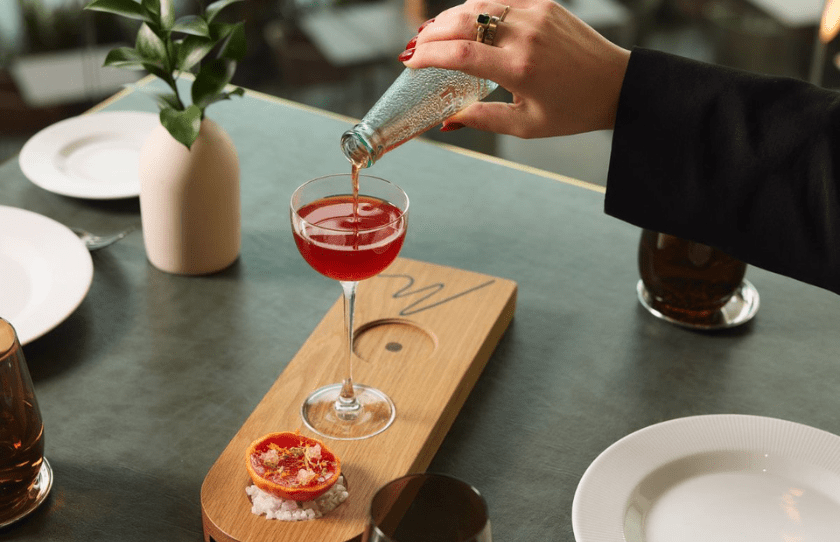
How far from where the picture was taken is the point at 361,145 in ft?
3.12

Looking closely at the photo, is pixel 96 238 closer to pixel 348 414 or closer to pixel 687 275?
pixel 348 414

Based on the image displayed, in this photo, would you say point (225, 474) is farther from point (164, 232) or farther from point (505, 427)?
point (164, 232)

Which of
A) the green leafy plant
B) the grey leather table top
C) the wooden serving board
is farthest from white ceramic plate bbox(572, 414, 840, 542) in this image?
the green leafy plant

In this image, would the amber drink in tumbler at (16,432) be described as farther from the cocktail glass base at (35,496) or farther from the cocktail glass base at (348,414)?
the cocktail glass base at (348,414)

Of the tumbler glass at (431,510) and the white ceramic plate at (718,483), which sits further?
the white ceramic plate at (718,483)

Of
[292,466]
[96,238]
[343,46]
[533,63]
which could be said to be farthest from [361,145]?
[343,46]

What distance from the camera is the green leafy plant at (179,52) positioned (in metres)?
1.14

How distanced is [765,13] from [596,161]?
111cm

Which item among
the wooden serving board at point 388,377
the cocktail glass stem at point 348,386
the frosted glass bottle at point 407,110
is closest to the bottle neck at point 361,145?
the frosted glass bottle at point 407,110

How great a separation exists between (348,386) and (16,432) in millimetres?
332

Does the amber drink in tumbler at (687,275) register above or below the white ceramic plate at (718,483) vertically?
above

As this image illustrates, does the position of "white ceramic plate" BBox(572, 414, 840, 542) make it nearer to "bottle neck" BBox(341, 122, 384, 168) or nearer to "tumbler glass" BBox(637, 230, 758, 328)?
"tumbler glass" BBox(637, 230, 758, 328)

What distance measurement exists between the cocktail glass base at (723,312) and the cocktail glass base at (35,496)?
752 mm

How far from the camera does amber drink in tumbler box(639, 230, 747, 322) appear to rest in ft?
3.77
